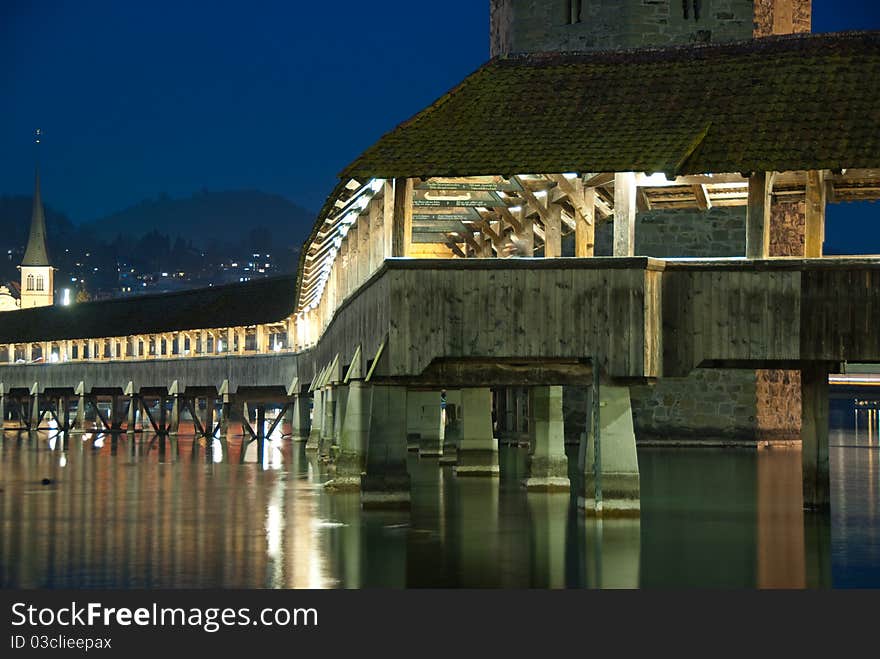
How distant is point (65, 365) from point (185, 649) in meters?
73.2

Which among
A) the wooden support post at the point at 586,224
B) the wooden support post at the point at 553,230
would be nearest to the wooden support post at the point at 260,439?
the wooden support post at the point at 553,230

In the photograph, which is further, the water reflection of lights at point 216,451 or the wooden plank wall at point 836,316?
the water reflection of lights at point 216,451

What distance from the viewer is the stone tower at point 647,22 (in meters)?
54.3

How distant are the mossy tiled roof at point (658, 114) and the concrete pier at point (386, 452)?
382cm

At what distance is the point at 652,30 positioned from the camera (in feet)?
179

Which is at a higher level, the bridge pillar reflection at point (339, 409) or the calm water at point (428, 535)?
the bridge pillar reflection at point (339, 409)

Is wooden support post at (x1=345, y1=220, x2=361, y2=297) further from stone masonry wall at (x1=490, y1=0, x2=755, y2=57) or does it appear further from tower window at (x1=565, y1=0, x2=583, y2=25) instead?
tower window at (x1=565, y1=0, x2=583, y2=25)

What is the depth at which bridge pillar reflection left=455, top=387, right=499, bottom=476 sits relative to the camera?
1569 inches

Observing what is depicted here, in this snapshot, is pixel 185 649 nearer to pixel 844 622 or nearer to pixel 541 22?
pixel 844 622

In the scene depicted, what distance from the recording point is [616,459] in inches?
997

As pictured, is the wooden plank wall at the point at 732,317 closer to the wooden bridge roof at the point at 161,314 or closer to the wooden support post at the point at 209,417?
the wooden bridge roof at the point at 161,314

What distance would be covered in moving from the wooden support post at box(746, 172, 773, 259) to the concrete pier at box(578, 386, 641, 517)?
9.52 ft

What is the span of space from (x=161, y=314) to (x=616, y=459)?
64.3 m

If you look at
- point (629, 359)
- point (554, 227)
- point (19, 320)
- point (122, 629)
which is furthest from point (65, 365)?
point (122, 629)
